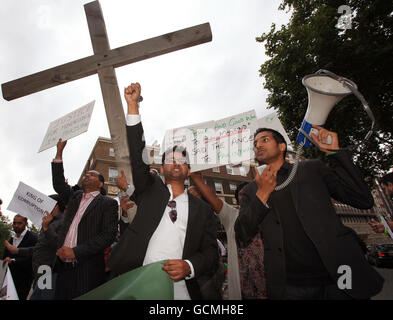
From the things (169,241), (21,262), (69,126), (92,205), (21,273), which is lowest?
(21,273)

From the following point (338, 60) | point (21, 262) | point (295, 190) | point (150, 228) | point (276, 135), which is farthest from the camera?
point (338, 60)

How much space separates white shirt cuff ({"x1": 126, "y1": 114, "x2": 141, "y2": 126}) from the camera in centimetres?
183

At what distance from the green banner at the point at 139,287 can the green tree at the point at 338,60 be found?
7.74 m

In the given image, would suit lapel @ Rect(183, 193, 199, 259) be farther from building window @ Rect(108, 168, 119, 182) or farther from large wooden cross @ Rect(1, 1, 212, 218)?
building window @ Rect(108, 168, 119, 182)

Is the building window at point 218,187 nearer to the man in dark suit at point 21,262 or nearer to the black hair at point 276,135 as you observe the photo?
the man in dark suit at point 21,262

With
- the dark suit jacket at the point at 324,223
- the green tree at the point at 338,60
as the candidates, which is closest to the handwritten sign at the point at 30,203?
the dark suit jacket at the point at 324,223

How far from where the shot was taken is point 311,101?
1.95 meters

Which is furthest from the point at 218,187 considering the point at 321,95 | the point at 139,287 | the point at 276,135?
the point at 139,287

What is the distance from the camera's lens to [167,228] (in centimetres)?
174

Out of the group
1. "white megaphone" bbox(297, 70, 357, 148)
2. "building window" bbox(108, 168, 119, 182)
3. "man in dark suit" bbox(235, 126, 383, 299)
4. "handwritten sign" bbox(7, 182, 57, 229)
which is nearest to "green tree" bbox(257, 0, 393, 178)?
"white megaphone" bbox(297, 70, 357, 148)

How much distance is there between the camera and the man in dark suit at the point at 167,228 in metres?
1.58

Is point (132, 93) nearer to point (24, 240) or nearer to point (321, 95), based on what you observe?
point (321, 95)

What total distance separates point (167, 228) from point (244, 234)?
563 mm

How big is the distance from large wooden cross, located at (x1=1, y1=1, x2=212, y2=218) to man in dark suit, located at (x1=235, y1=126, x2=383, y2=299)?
1.60 meters
